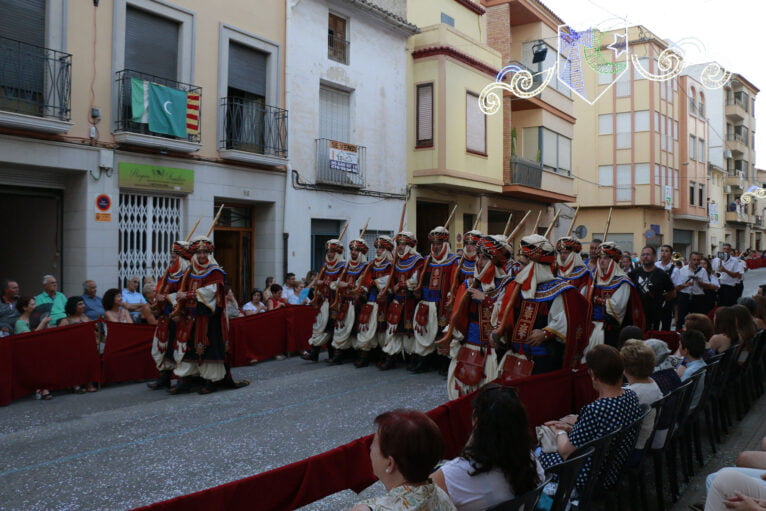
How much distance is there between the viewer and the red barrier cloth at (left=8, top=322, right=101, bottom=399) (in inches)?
306

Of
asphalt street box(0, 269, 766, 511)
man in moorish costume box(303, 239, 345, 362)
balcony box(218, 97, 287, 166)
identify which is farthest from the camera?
balcony box(218, 97, 287, 166)

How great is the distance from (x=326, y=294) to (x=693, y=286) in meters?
7.39

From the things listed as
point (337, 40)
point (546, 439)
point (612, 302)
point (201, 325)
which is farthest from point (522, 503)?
point (337, 40)

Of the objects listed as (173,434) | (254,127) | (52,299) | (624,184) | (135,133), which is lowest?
(173,434)

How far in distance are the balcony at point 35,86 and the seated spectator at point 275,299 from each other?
4645 millimetres

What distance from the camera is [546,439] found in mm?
4059

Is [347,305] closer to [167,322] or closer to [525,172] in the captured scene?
[167,322]

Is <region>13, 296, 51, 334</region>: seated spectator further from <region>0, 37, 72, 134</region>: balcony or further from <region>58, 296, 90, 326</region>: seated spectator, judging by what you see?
<region>0, 37, 72, 134</region>: balcony

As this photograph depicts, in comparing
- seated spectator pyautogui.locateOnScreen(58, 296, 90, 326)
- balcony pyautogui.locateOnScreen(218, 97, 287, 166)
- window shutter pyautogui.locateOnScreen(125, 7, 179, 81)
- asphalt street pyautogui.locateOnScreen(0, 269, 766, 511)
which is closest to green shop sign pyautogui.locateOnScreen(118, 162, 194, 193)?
balcony pyautogui.locateOnScreen(218, 97, 287, 166)

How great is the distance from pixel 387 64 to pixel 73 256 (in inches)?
407

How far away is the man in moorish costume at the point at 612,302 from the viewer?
771cm

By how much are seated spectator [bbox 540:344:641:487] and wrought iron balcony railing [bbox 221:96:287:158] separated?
11317mm

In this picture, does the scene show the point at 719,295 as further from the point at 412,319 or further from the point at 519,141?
the point at 519,141

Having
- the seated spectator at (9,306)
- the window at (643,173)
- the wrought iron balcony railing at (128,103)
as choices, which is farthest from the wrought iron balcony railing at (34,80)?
the window at (643,173)
